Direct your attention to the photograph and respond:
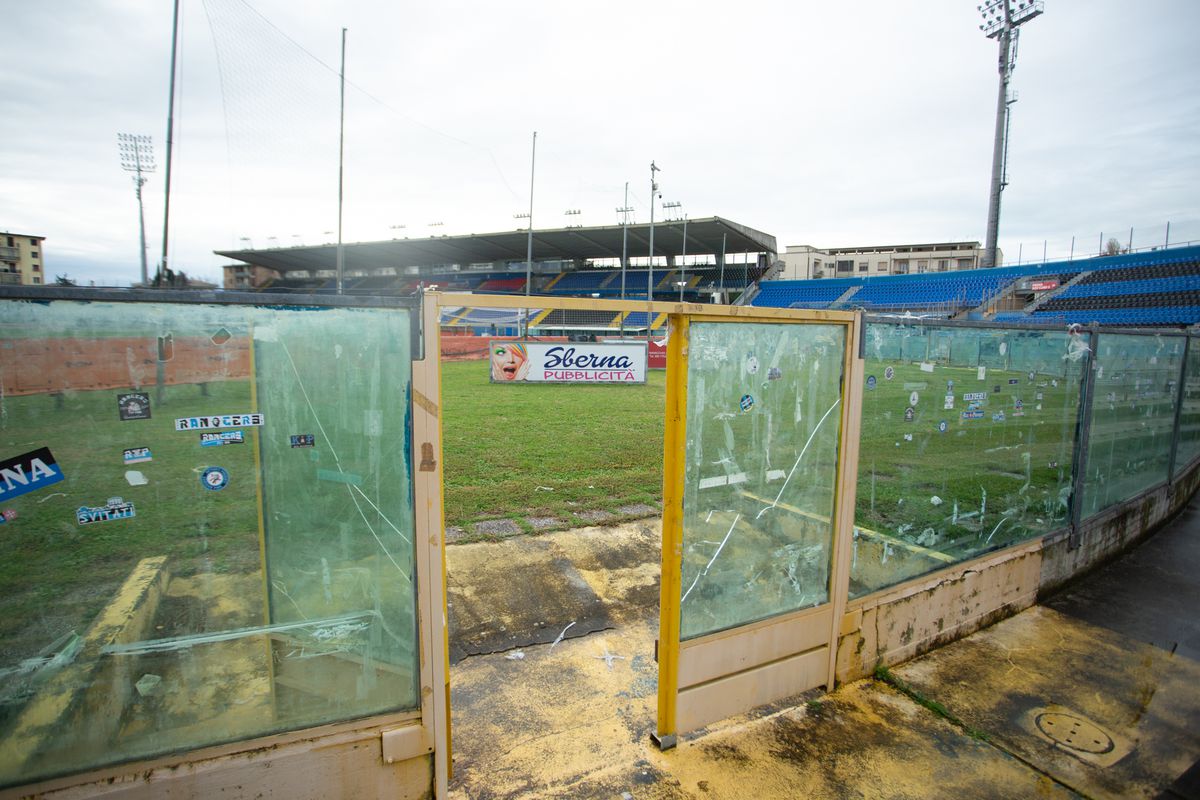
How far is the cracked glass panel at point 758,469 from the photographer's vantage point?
3.12 metres

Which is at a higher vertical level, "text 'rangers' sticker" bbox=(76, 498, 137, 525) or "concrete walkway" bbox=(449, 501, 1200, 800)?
"text 'rangers' sticker" bbox=(76, 498, 137, 525)

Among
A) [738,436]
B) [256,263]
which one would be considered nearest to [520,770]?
[738,436]

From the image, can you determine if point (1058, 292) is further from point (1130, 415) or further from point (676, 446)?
point (676, 446)

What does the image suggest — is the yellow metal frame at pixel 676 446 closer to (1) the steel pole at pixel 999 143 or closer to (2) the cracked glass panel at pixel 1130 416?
(2) the cracked glass panel at pixel 1130 416

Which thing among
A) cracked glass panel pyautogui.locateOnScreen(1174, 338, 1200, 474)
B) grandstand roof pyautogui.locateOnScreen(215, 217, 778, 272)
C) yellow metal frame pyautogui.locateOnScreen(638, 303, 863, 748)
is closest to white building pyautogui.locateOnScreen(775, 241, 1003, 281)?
grandstand roof pyautogui.locateOnScreen(215, 217, 778, 272)

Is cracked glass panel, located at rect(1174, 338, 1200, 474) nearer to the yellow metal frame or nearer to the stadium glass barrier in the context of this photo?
the stadium glass barrier

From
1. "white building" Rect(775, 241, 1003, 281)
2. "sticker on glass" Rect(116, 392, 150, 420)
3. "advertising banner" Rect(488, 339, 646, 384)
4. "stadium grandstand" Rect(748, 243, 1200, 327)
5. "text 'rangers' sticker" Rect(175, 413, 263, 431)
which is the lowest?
"advertising banner" Rect(488, 339, 646, 384)

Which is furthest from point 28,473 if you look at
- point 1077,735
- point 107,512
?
point 1077,735

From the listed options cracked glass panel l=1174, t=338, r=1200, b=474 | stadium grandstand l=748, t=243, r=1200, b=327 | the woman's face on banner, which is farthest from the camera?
stadium grandstand l=748, t=243, r=1200, b=327

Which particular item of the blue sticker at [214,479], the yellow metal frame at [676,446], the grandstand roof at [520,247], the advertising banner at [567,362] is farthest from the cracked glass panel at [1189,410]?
the grandstand roof at [520,247]

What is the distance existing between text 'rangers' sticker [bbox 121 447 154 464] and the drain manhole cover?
14.8ft

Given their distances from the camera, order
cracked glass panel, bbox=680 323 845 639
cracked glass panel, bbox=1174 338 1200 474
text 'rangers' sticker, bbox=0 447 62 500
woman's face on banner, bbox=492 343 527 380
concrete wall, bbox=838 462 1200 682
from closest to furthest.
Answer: text 'rangers' sticker, bbox=0 447 62 500 < cracked glass panel, bbox=680 323 845 639 < concrete wall, bbox=838 462 1200 682 < cracked glass panel, bbox=1174 338 1200 474 < woman's face on banner, bbox=492 343 527 380

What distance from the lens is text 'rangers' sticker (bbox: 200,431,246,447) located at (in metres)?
2.21

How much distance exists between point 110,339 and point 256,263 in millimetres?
59826
